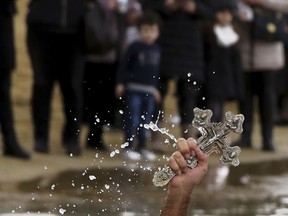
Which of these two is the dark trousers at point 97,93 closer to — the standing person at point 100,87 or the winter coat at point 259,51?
the standing person at point 100,87

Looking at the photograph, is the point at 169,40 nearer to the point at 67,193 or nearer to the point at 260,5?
the point at 260,5

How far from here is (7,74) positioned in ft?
33.0

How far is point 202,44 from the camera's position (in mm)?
11953

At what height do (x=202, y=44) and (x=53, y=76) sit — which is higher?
(x=202, y=44)

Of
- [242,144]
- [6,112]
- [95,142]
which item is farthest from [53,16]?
[242,144]

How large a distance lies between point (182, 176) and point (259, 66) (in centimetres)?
855

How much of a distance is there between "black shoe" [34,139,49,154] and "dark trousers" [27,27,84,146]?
0.05 ft

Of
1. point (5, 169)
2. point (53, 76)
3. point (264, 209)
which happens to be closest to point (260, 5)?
point (53, 76)

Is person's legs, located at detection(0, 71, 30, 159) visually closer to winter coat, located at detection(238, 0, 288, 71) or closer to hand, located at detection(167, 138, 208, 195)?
winter coat, located at detection(238, 0, 288, 71)

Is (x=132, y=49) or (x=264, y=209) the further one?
(x=132, y=49)

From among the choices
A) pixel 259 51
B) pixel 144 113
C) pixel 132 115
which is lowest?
pixel 132 115

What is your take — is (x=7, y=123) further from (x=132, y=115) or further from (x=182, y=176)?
(x=182, y=176)

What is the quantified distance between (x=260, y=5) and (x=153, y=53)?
1994mm

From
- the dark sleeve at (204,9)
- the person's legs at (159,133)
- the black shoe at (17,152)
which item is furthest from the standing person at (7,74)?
the dark sleeve at (204,9)
